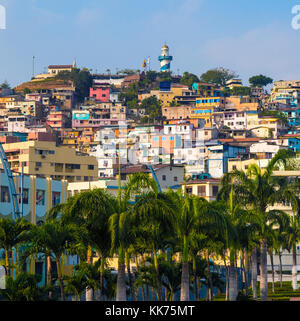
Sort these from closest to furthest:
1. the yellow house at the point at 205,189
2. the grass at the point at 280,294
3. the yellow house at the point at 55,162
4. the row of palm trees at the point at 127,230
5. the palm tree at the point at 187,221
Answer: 1. the row of palm trees at the point at 127,230
2. the palm tree at the point at 187,221
3. the grass at the point at 280,294
4. the yellow house at the point at 205,189
5. the yellow house at the point at 55,162

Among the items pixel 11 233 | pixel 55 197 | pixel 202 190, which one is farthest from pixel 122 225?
pixel 202 190

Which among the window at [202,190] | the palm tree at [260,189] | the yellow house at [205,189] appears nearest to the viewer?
the palm tree at [260,189]

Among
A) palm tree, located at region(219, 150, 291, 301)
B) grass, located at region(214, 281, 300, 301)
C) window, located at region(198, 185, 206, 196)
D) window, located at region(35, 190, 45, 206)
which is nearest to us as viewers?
palm tree, located at region(219, 150, 291, 301)

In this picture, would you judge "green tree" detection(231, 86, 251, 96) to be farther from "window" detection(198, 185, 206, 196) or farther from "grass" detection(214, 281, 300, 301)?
"grass" detection(214, 281, 300, 301)

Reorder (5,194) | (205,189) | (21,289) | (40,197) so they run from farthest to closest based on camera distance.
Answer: (205,189) < (40,197) < (5,194) < (21,289)

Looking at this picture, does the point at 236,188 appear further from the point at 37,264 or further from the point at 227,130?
the point at 227,130

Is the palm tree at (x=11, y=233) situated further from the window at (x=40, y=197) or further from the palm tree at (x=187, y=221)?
the window at (x=40, y=197)

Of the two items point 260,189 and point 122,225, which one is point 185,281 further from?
point 260,189

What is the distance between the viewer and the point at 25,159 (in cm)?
9131

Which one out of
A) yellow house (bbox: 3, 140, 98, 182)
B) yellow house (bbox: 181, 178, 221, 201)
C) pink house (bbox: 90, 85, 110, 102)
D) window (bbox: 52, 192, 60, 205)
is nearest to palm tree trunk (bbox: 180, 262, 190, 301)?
window (bbox: 52, 192, 60, 205)

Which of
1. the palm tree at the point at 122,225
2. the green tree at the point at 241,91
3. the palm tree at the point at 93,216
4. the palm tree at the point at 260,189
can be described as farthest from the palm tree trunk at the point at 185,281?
the green tree at the point at 241,91

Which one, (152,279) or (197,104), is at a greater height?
(197,104)
